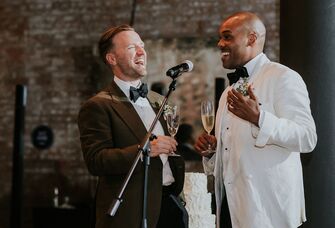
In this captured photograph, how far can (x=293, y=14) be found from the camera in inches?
143

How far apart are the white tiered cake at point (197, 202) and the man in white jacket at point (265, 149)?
3.97ft

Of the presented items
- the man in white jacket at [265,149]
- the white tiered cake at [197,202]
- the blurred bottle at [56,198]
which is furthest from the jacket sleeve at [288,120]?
the blurred bottle at [56,198]

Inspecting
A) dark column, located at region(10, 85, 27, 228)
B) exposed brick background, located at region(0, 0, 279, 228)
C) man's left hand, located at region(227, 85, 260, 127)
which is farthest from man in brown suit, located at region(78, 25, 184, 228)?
exposed brick background, located at region(0, 0, 279, 228)

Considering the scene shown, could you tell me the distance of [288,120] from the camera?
280 cm

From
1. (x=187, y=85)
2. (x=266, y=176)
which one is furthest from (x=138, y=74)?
(x=187, y=85)

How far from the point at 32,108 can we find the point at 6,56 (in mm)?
826

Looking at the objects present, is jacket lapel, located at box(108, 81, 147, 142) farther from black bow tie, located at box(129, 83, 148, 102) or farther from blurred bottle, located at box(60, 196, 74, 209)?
blurred bottle, located at box(60, 196, 74, 209)

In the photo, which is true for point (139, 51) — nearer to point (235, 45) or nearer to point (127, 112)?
point (127, 112)

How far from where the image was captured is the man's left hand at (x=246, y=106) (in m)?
2.76

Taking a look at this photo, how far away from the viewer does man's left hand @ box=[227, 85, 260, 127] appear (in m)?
2.76

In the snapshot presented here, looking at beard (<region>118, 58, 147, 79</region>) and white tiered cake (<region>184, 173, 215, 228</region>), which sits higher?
beard (<region>118, 58, 147, 79</region>)

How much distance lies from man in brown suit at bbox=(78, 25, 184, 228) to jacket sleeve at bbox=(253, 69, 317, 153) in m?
0.47

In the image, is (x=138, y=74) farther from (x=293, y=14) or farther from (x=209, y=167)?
(x=293, y=14)

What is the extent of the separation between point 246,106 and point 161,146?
0.45 metres
